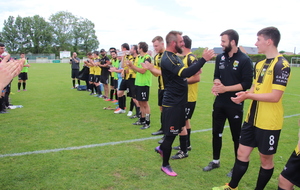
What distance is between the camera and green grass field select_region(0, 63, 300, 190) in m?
3.87

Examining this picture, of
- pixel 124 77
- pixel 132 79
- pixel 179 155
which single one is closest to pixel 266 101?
pixel 179 155

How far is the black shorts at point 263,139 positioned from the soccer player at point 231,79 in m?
0.72

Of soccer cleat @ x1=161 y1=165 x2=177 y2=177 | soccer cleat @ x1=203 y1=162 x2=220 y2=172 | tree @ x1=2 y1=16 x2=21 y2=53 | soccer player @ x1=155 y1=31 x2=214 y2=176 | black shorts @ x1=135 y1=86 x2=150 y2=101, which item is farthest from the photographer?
tree @ x1=2 y1=16 x2=21 y2=53

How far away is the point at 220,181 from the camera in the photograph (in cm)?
398

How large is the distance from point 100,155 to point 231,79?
9.84 ft

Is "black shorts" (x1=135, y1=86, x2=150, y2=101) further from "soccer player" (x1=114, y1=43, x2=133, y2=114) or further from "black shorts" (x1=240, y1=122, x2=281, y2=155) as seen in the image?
"black shorts" (x1=240, y1=122, x2=281, y2=155)

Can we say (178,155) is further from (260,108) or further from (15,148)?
(15,148)

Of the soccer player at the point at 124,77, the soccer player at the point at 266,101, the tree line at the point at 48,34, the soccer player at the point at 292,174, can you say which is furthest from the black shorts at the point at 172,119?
the tree line at the point at 48,34

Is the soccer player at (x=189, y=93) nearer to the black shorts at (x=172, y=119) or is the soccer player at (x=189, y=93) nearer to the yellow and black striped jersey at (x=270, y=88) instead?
the black shorts at (x=172, y=119)

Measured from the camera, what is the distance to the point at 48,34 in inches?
3086

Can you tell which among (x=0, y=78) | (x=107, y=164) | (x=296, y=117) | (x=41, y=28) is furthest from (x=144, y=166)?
(x=41, y=28)

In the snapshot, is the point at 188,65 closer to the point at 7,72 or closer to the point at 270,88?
the point at 270,88

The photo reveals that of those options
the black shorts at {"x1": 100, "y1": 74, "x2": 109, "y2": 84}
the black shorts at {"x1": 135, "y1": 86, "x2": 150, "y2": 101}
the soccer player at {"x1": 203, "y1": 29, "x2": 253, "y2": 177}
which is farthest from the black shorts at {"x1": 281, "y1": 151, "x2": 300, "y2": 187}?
the black shorts at {"x1": 100, "y1": 74, "x2": 109, "y2": 84}

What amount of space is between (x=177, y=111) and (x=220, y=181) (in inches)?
54.5
